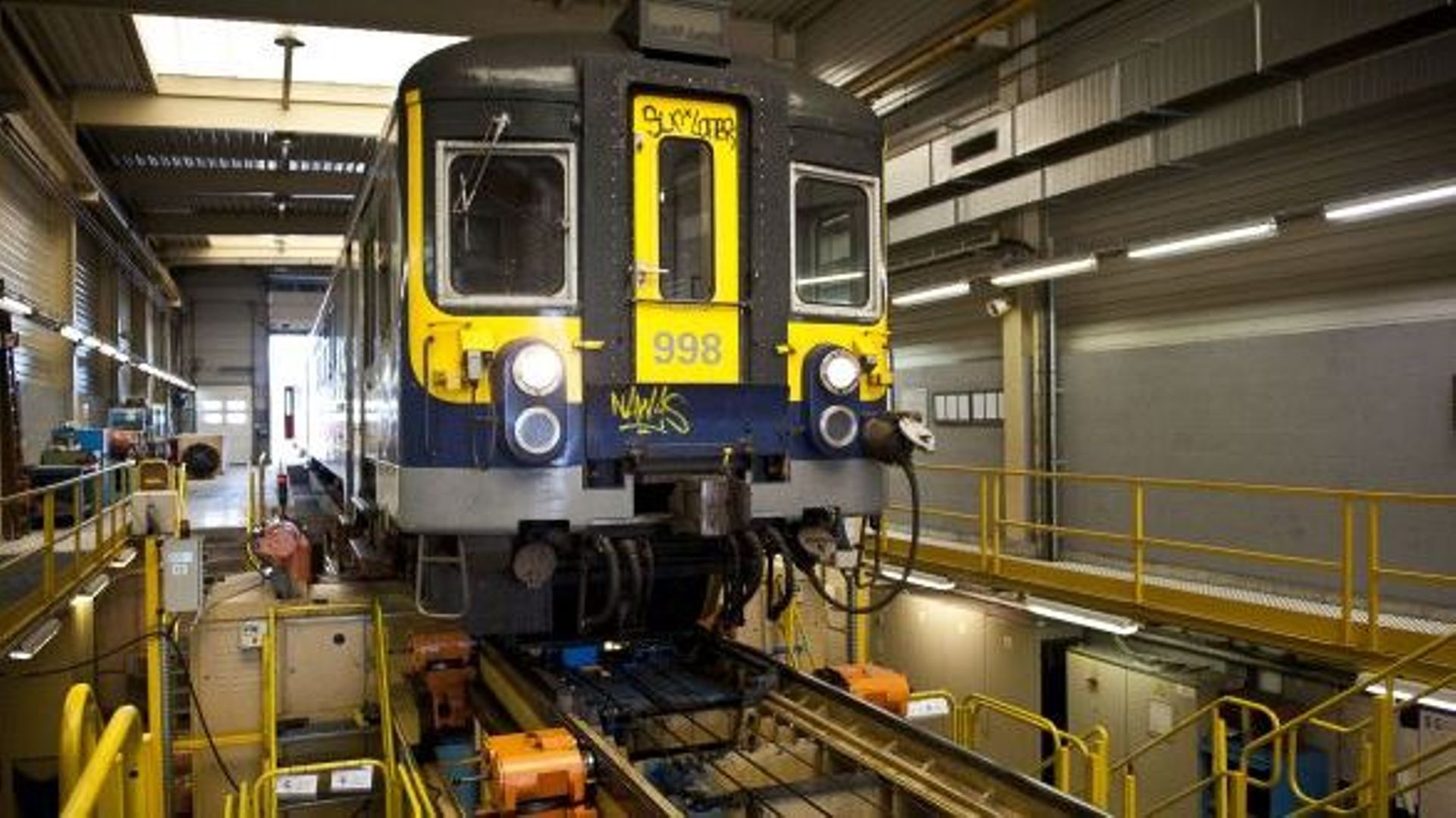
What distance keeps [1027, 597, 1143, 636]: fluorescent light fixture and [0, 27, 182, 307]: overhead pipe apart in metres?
11.1

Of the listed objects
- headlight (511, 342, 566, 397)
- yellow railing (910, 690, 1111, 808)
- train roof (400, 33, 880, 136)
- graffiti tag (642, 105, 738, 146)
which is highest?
train roof (400, 33, 880, 136)

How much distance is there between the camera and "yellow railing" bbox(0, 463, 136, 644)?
735 cm

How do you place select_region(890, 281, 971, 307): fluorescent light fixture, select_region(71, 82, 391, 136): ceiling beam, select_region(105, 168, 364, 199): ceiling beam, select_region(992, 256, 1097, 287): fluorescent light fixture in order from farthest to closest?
1. select_region(105, 168, 364, 199): ceiling beam
2. select_region(71, 82, 391, 136): ceiling beam
3. select_region(890, 281, 971, 307): fluorescent light fixture
4. select_region(992, 256, 1097, 287): fluorescent light fixture

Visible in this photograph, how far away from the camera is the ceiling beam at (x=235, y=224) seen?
21.9 m

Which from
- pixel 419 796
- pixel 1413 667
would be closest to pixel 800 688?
pixel 419 796

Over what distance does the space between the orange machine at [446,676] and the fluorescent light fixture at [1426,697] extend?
18.2 feet

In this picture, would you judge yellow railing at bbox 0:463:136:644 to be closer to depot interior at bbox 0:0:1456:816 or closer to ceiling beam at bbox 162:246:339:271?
depot interior at bbox 0:0:1456:816

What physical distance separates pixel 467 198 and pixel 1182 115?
6.96 meters

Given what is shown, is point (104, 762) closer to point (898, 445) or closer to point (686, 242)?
point (686, 242)

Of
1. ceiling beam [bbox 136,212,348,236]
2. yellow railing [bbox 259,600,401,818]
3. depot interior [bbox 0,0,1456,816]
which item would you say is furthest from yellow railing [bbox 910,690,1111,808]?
ceiling beam [bbox 136,212,348,236]

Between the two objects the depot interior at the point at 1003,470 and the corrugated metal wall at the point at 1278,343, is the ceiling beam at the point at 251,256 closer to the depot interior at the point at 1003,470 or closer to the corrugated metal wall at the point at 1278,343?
the depot interior at the point at 1003,470

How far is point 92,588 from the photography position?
348 inches

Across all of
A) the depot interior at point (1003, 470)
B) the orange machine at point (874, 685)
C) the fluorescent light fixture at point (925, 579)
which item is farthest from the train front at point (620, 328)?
the fluorescent light fixture at point (925, 579)

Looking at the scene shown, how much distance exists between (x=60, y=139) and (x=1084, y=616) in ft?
42.7
